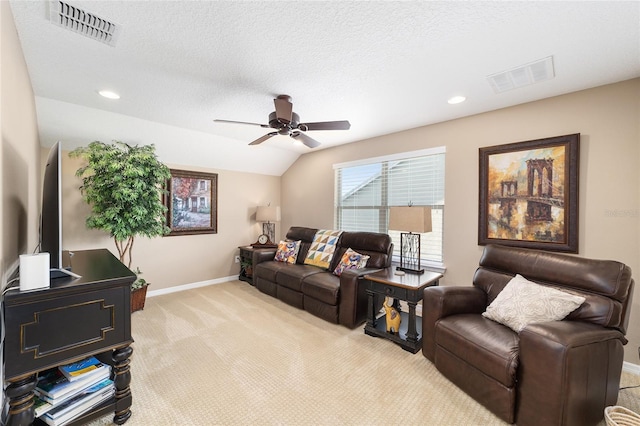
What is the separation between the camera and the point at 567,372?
1.47 meters

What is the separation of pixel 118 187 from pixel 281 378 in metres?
2.84

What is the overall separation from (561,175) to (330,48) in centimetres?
251

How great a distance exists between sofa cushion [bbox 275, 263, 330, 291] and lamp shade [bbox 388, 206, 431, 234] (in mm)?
1323

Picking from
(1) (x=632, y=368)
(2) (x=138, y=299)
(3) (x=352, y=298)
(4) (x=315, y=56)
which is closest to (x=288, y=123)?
(4) (x=315, y=56)

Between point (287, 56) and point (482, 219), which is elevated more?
point (287, 56)

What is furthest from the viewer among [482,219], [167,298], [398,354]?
[167,298]

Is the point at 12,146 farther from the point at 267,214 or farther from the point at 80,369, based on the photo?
the point at 267,214

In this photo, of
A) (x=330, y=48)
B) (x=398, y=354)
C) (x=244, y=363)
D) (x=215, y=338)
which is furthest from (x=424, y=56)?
(x=215, y=338)

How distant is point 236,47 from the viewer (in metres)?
1.89

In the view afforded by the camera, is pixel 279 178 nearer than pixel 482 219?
No

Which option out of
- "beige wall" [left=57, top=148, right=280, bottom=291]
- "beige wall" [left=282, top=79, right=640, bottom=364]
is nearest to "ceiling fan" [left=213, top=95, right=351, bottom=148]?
"beige wall" [left=282, top=79, right=640, bottom=364]

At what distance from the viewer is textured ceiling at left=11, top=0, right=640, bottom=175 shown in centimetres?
155

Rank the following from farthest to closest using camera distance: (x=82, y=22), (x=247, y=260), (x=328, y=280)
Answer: (x=247, y=260) → (x=328, y=280) → (x=82, y=22)

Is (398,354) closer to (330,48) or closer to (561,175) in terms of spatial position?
(561,175)
